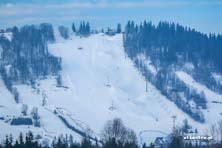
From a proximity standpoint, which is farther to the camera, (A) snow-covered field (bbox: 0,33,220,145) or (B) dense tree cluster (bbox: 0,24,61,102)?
(B) dense tree cluster (bbox: 0,24,61,102)

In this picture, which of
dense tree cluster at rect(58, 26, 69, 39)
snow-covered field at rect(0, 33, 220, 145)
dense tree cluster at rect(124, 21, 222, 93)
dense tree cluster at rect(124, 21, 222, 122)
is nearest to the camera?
snow-covered field at rect(0, 33, 220, 145)

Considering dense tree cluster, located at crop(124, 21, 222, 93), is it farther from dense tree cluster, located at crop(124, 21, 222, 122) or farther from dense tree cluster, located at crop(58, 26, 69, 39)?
dense tree cluster, located at crop(58, 26, 69, 39)

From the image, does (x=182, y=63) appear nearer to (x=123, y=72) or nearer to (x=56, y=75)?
(x=123, y=72)

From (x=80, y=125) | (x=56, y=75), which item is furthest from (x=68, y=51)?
(x=80, y=125)

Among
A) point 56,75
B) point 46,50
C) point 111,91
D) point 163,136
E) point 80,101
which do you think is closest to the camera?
point 163,136

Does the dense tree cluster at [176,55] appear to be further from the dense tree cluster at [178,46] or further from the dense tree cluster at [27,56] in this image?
the dense tree cluster at [27,56]

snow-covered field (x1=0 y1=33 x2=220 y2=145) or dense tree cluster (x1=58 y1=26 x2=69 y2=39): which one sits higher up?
dense tree cluster (x1=58 y1=26 x2=69 y2=39)

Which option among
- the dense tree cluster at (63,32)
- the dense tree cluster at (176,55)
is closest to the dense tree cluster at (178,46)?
the dense tree cluster at (176,55)

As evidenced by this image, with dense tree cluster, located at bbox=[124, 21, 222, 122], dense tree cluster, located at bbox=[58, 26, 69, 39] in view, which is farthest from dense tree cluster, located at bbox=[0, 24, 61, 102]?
dense tree cluster, located at bbox=[124, 21, 222, 122]

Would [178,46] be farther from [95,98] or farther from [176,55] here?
[95,98]
